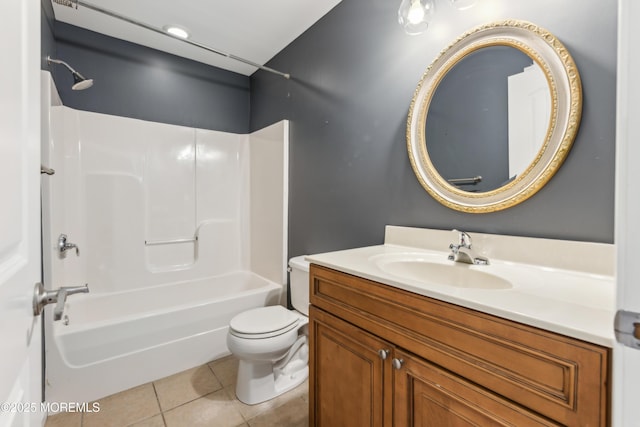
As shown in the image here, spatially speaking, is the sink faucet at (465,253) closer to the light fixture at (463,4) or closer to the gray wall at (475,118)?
the gray wall at (475,118)

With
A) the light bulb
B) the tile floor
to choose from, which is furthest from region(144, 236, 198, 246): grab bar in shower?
the light bulb

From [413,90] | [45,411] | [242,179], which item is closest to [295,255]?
[242,179]

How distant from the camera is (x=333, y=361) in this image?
1127 mm

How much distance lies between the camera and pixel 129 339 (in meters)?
1.78

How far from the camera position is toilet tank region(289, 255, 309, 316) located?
193cm

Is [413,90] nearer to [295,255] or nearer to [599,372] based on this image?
[599,372]

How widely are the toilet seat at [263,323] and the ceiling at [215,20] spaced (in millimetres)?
1987

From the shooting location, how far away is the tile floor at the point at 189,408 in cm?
148

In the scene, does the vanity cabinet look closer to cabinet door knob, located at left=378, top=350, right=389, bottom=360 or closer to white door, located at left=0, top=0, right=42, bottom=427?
cabinet door knob, located at left=378, top=350, right=389, bottom=360

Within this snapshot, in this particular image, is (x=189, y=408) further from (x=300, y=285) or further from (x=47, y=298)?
(x=47, y=298)

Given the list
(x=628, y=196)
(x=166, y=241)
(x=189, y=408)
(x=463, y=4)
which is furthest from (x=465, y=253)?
(x=166, y=241)

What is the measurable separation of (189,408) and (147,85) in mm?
2564

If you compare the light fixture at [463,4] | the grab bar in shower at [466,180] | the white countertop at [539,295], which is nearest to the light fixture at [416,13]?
the light fixture at [463,4]

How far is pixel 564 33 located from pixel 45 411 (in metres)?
2.95
